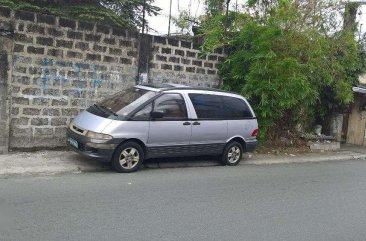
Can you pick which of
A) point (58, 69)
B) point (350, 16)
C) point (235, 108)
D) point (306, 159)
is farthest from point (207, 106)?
point (350, 16)

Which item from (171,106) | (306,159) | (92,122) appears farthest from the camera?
(306,159)

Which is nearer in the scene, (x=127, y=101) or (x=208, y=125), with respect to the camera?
(x=127, y=101)

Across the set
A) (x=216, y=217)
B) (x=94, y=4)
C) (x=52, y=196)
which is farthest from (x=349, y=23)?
(x=52, y=196)

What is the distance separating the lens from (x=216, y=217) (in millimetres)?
6098

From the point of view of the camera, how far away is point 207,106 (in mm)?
9625

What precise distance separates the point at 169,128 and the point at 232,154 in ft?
6.45

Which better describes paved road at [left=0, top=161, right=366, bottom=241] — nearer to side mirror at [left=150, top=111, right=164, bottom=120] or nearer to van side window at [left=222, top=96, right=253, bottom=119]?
side mirror at [left=150, top=111, right=164, bottom=120]

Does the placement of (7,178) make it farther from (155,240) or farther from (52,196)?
(155,240)

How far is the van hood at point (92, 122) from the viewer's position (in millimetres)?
8227

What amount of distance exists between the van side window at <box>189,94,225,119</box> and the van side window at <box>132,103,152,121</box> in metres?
1.10

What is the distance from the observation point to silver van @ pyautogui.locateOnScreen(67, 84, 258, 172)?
8.28 meters

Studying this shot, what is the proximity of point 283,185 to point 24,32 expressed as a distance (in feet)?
19.9

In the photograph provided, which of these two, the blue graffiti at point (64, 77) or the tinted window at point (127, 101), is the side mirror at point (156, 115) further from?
the blue graffiti at point (64, 77)

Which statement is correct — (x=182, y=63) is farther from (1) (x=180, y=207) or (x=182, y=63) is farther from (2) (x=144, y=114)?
(1) (x=180, y=207)
